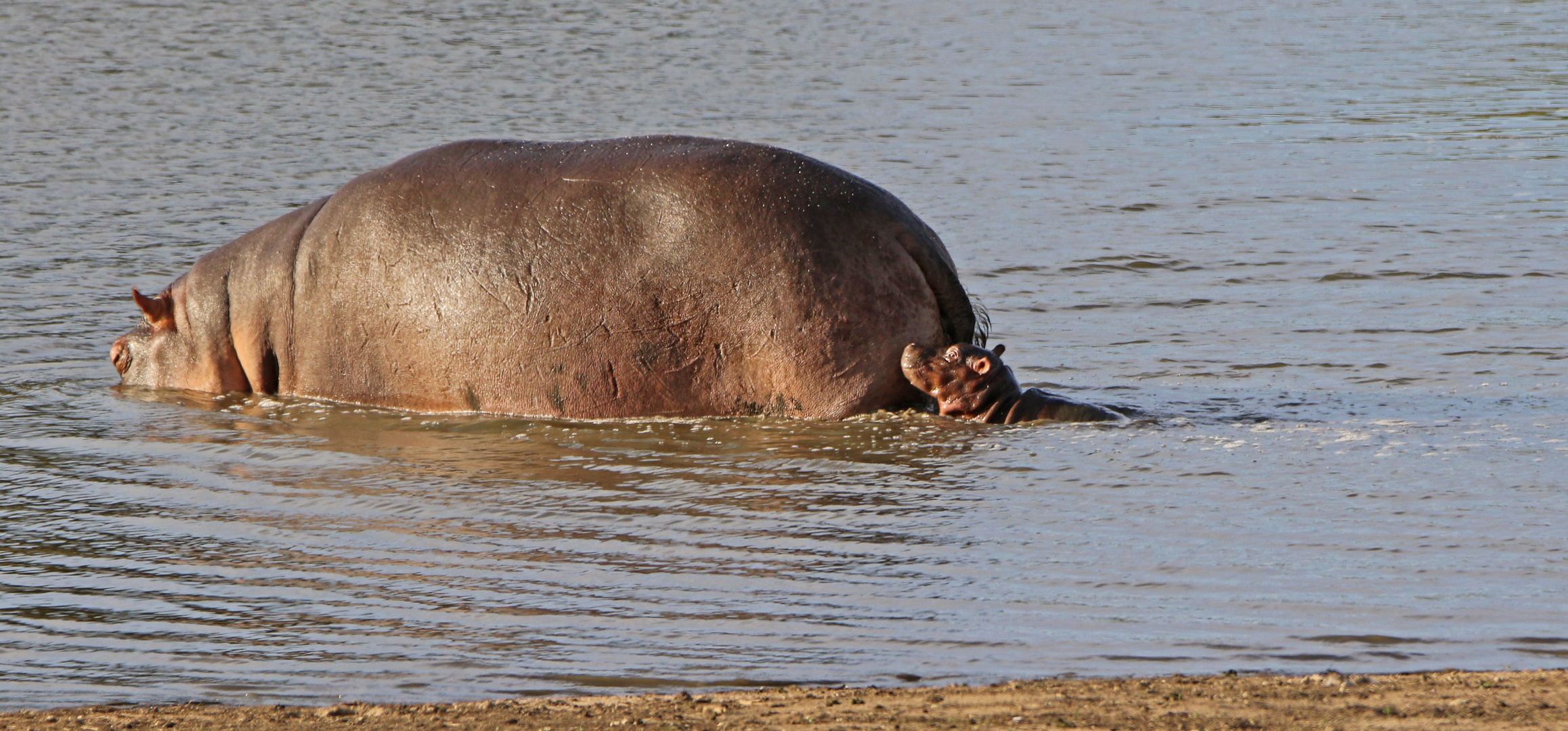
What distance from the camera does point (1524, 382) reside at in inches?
290

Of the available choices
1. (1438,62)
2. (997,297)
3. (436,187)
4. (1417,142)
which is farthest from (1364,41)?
(436,187)

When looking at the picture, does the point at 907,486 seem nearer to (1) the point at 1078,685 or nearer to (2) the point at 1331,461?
(2) the point at 1331,461

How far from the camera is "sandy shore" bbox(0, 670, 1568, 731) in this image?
3896mm

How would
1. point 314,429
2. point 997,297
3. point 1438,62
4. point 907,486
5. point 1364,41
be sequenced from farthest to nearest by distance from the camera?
1. point 1364,41
2. point 1438,62
3. point 997,297
4. point 314,429
5. point 907,486

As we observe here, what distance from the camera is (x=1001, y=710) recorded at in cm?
402

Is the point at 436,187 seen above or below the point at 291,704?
above

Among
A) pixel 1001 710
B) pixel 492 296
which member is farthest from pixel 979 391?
pixel 1001 710

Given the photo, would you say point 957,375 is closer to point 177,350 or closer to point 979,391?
point 979,391

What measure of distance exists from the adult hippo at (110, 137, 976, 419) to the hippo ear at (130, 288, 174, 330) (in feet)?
1.58

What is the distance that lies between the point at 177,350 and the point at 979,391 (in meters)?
3.55

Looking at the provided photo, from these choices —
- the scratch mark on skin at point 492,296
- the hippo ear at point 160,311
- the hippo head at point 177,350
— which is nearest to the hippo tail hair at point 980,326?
the scratch mark on skin at point 492,296

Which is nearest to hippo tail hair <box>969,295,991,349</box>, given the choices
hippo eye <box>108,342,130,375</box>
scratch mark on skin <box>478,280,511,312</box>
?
scratch mark on skin <box>478,280,511,312</box>

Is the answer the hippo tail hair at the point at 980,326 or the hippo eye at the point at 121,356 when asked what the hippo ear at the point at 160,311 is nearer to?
the hippo eye at the point at 121,356

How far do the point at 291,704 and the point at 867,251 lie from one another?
10.6 ft
